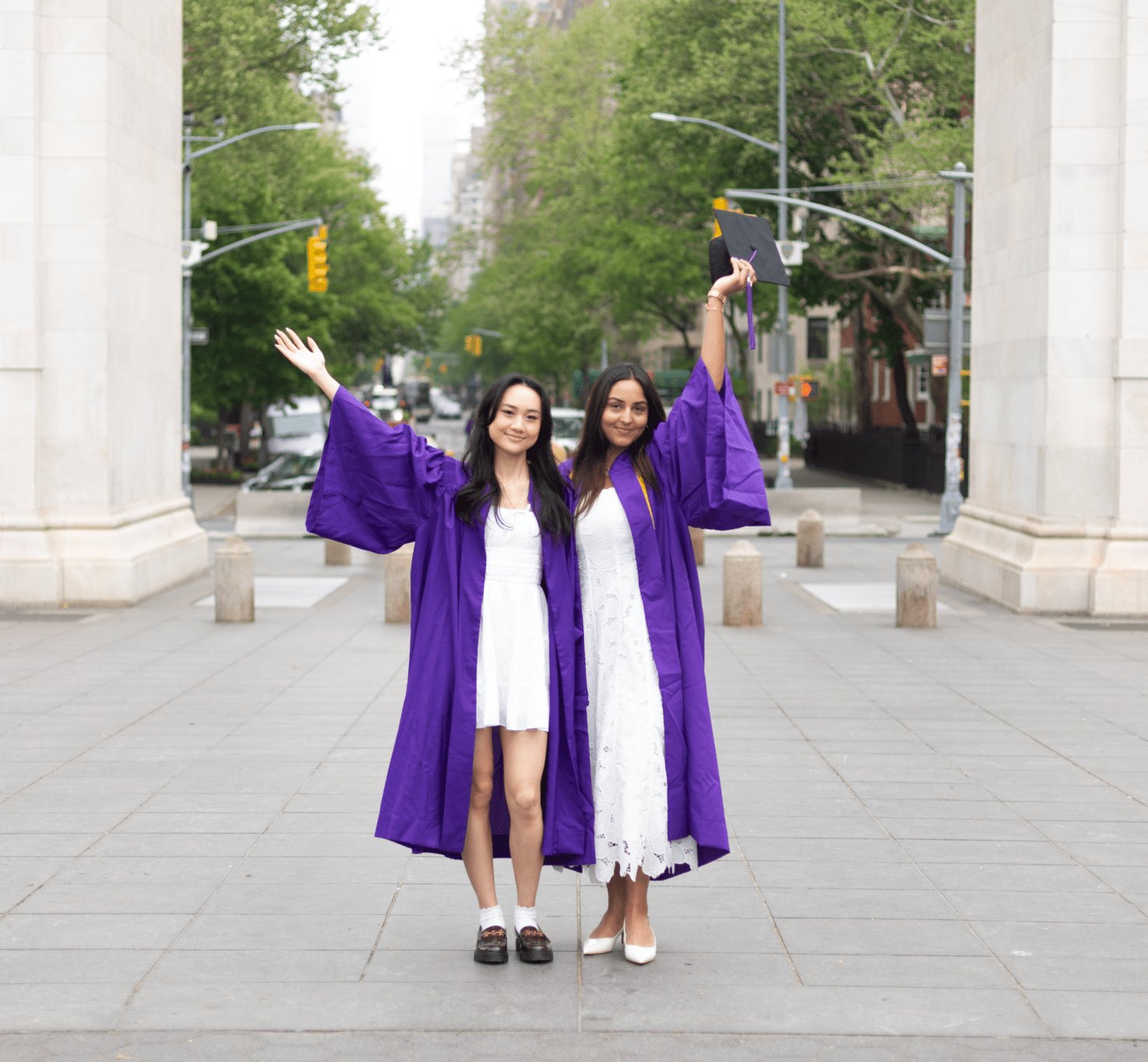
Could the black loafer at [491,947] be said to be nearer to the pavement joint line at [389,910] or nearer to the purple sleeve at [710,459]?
the pavement joint line at [389,910]

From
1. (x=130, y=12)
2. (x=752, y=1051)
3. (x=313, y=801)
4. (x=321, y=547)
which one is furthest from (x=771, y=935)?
(x=321, y=547)

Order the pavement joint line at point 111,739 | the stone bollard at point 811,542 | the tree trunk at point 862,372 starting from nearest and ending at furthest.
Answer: the pavement joint line at point 111,739 < the stone bollard at point 811,542 < the tree trunk at point 862,372

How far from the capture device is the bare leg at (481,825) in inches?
191

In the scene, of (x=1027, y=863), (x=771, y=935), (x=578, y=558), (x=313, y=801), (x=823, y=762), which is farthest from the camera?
(x=823, y=762)

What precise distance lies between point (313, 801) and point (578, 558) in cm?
281

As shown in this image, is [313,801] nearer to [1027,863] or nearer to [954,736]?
[1027,863]

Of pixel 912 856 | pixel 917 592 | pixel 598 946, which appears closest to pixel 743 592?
pixel 917 592

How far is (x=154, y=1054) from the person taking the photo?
4.18 metres

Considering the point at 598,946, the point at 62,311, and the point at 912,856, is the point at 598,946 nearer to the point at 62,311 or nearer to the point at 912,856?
the point at 912,856

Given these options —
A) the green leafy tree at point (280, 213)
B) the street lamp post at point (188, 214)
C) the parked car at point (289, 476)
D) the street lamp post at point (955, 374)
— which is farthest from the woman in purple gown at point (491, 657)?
the green leafy tree at point (280, 213)

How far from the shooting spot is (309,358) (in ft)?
16.8

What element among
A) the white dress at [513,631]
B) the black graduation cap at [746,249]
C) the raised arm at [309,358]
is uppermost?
the black graduation cap at [746,249]

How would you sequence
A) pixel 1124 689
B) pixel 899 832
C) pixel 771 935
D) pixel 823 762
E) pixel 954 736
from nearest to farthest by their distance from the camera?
1. pixel 771 935
2. pixel 899 832
3. pixel 823 762
4. pixel 954 736
5. pixel 1124 689

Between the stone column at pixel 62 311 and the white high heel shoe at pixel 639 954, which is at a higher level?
the stone column at pixel 62 311
